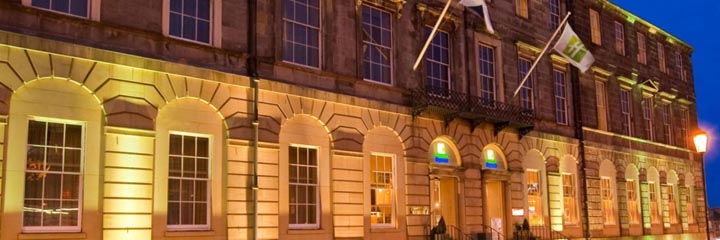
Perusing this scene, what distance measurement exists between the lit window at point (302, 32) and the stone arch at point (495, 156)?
840 cm

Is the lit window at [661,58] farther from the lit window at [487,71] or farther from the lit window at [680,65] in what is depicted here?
the lit window at [487,71]

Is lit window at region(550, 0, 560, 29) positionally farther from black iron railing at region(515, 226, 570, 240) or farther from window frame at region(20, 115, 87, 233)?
window frame at region(20, 115, 87, 233)

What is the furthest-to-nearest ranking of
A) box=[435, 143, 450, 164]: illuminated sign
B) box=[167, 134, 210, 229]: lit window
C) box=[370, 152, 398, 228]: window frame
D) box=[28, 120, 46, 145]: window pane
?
box=[435, 143, 450, 164]: illuminated sign, box=[370, 152, 398, 228]: window frame, box=[167, 134, 210, 229]: lit window, box=[28, 120, 46, 145]: window pane

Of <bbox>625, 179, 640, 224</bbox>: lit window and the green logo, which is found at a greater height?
the green logo

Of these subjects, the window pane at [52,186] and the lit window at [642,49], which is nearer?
the window pane at [52,186]

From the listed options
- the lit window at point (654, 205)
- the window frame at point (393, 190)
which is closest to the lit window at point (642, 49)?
the lit window at point (654, 205)

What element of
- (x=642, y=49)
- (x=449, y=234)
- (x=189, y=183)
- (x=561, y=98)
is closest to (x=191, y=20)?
(x=189, y=183)

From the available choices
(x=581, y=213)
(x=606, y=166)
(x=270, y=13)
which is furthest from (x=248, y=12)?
(x=606, y=166)

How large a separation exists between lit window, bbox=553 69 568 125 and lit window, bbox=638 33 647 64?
8.74 metres

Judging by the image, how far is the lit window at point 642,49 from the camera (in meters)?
39.5

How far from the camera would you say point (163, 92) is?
1714 centimetres

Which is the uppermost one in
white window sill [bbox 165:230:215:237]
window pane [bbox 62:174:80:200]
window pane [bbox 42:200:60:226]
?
window pane [bbox 62:174:80:200]

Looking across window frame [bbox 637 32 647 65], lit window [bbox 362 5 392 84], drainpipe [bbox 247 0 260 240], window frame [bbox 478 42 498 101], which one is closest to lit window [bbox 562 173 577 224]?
window frame [bbox 478 42 498 101]

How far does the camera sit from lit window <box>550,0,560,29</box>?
106ft
